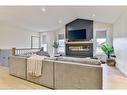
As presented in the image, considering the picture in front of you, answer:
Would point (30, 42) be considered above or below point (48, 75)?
above

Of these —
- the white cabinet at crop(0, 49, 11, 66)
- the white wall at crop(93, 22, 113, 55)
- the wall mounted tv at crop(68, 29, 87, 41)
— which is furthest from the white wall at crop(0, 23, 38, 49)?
the white wall at crop(93, 22, 113, 55)

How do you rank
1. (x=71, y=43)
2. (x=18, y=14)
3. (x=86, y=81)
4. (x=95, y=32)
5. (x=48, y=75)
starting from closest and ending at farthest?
(x=86, y=81), (x=48, y=75), (x=18, y=14), (x=95, y=32), (x=71, y=43)

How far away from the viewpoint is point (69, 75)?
3.21 m

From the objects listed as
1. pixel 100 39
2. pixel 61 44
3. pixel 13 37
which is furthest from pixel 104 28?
pixel 13 37

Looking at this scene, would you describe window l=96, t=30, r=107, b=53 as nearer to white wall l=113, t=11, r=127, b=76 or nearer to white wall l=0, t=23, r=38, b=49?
white wall l=113, t=11, r=127, b=76

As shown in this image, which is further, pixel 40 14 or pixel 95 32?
pixel 95 32

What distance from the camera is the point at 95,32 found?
8.94 m

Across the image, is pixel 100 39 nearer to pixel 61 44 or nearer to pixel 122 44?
pixel 61 44

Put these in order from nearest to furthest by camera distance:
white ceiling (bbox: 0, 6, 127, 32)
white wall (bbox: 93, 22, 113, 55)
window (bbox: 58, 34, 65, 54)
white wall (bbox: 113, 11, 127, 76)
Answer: white wall (bbox: 113, 11, 127, 76)
white ceiling (bbox: 0, 6, 127, 32)
white wall (bbox: 93, 22, 113, 55)
window (bbox: 58, 34, 65, 54)

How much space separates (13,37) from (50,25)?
7.74ft

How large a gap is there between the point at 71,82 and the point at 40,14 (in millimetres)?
4796

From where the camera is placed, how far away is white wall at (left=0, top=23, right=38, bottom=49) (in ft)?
27.3
